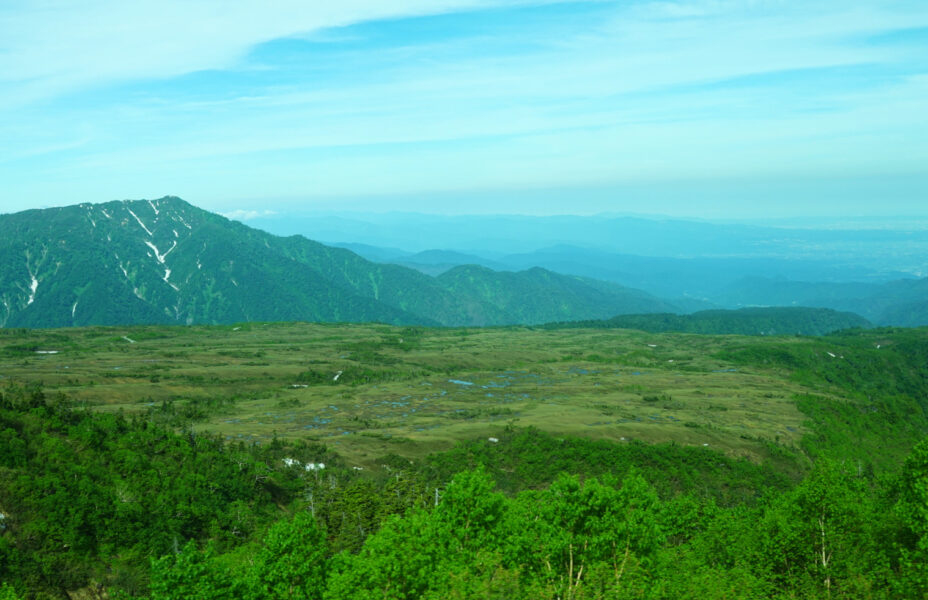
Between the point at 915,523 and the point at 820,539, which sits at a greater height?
the point at 915,523

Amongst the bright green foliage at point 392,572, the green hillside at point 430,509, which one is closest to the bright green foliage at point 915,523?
the green hillside at point 430,509

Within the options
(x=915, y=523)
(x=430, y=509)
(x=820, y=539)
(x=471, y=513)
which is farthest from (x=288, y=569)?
(x=915, y=523)

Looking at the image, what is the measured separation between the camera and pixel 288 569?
4406cm

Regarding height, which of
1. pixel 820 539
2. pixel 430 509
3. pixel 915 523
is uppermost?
pixel 915 523

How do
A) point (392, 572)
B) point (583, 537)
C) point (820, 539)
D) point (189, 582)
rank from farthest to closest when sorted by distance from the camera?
point (820, 539)
point (583, 537)
point (189, 582)
point (392, 572)

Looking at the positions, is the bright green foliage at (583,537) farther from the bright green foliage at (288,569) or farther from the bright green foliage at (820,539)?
the bright green foliage at (288,569)

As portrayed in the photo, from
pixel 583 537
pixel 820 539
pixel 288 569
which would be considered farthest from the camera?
pixel 820 539

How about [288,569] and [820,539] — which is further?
[820,539]

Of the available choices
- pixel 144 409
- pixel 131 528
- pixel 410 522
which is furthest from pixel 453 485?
pixel 144 409

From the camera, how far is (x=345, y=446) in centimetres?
12725

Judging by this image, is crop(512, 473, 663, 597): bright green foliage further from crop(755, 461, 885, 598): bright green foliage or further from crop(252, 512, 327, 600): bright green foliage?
crop(252, 512, 327, 600): bright green foliage

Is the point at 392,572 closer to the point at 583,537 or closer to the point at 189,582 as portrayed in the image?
the point at 189,582

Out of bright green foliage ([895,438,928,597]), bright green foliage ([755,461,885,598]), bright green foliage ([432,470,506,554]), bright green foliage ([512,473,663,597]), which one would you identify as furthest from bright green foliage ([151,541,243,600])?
bright green foliage ([895,438,928,597])

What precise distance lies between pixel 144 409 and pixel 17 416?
237 ft
